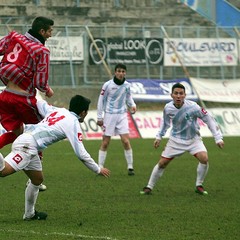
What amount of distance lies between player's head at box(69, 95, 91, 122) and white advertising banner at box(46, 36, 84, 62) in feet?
69.1

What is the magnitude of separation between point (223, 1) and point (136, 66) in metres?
7.28

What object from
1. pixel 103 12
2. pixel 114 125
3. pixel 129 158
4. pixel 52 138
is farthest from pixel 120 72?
pixel 103 12

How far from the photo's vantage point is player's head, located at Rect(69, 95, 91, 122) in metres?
10.6

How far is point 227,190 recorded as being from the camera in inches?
591

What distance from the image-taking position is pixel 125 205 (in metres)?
12.8

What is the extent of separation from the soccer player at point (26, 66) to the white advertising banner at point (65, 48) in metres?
19.6

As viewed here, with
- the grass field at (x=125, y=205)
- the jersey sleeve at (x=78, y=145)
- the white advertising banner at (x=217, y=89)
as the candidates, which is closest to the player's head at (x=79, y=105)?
the jersey sleeve at (x=78, y=145)

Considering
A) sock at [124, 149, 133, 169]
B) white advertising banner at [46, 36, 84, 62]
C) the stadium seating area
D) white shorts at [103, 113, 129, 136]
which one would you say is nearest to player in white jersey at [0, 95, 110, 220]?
sock at [124, 149, 133, 169]

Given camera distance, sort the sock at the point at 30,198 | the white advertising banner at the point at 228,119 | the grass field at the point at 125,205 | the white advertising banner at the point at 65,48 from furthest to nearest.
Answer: the white advertising banner at the point at 65,48 < the white advertising banner at the point at 228,119 < the sock at the point at 30,198 < the grass field at the point at 125,205

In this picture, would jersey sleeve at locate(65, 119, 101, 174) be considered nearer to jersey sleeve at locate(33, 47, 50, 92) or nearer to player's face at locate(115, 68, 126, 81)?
jersey sleeve at locate(33, 47, 50, 92)

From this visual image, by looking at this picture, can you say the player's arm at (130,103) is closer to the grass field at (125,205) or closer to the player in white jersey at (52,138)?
the grass field at (125,205)

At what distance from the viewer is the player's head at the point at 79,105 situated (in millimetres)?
10633

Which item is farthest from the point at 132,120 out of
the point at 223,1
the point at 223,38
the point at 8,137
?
the point at 8,137

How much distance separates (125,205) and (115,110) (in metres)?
6.33
